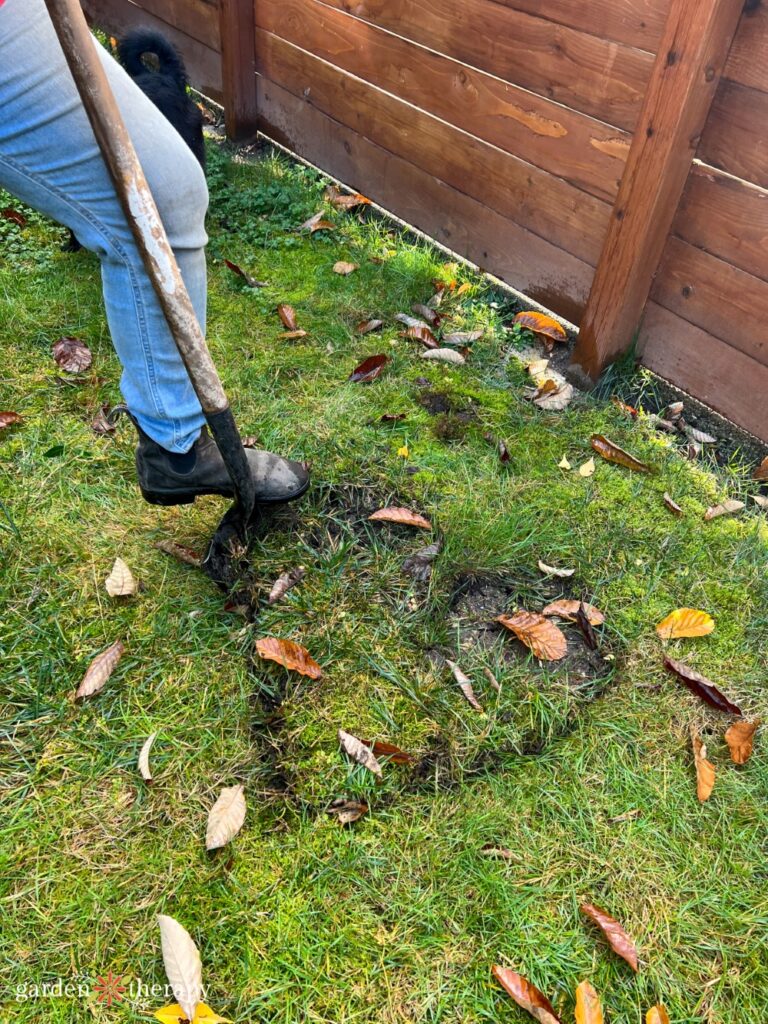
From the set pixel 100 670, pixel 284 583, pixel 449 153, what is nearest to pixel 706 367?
pixel 449 153

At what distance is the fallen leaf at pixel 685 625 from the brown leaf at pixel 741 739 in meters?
0.27

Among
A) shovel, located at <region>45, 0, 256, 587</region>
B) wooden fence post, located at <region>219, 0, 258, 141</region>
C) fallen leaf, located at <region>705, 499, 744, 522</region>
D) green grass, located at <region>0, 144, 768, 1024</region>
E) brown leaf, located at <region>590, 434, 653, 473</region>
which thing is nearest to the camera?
shovel, located at <region>45, 0, 256, 587</region>

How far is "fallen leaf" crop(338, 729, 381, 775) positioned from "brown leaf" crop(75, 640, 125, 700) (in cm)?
58

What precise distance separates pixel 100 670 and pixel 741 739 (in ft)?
5.10

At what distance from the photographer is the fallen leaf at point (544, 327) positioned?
3170mm

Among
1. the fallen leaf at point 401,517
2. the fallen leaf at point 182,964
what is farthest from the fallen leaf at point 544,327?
the fallen leaf at point 182,964

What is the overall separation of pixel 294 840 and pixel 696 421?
2139mm

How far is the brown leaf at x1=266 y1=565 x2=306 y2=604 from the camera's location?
6.64 ft

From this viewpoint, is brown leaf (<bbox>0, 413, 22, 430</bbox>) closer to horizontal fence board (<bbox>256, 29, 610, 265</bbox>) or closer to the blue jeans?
the blue jeans

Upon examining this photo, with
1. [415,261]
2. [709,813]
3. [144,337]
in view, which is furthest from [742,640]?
[415,261]

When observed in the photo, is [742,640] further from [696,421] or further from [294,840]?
[294,840]

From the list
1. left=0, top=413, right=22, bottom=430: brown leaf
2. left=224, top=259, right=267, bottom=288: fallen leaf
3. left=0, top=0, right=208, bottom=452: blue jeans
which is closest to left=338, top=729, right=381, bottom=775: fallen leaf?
left=0, top=0, right=208, bottom=452: blue jeans

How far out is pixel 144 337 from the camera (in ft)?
→ 5.40

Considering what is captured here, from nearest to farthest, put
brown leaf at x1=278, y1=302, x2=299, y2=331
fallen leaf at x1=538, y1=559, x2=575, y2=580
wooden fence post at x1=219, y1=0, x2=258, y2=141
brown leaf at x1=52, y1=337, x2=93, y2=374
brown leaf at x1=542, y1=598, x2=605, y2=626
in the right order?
1. brown leaf at x1=542, y1=598, x2=605, y2=626
2. fallen leaf at x1=538, y1=559, x2=575, y2=580
3. brown leaf at x1=52, y1=337, x2=93, y2=374
4. brown leaf at x1=278, y1=302, x2=299, y2=331
5. wooden fence post at x1=219, y1=0, x2=258, y2=141
